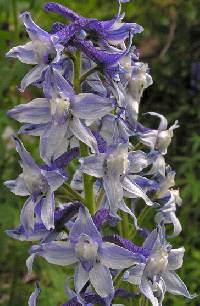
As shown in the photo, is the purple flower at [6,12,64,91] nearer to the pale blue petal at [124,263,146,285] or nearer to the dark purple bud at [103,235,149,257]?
the dark purple bud at [103,235,149,257]

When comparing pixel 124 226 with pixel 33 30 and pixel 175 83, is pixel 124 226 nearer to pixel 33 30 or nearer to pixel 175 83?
pixel 33 30

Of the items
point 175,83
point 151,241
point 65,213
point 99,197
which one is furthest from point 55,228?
point 175,83

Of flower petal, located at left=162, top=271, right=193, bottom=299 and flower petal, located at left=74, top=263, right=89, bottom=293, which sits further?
flower petal, located at left=162, top=271, right=193, bottom=299

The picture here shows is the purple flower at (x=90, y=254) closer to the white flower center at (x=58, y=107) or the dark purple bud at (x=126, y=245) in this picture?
the dark purple bud at (x=126, y=245)

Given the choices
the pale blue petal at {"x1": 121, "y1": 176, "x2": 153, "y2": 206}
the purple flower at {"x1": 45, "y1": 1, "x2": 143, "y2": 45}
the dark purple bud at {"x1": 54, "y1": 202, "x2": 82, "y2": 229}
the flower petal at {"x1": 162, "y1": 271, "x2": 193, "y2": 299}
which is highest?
the purple flower at {"x1": 45, "y1": 1, "x2": 143, "y2": 45}

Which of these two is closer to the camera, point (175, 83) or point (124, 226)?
point (124, 226)

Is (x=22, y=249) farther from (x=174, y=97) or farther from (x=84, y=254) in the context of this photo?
(x=174, y=97)

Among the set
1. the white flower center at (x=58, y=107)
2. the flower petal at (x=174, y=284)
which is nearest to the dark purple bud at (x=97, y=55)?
the white flower center at (x=58, y=107)

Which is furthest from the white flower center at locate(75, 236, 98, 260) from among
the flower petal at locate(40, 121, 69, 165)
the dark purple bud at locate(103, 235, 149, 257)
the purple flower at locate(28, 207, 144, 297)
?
the flower petal at locate(40, 121, 69, 165)
